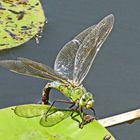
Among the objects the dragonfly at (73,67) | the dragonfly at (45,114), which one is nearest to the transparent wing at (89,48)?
the dragonfly at (73,67)

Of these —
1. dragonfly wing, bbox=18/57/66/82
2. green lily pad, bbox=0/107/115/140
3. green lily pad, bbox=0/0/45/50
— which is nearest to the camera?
green lily pad, bbox=0/107/115/140

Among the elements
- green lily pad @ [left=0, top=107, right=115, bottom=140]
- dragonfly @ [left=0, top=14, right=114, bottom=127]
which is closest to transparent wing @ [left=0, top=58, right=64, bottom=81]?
dragonfly @ [left=0, top=14, right=114, bottom=127]

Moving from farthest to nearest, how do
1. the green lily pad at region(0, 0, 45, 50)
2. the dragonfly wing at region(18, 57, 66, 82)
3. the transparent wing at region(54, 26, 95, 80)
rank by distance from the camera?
the green lily pad at region(0, 0, 45, 50)
the transparent wing at region(54, 26, 95, 80)
the dragonfly wing at region(18, 57, 66, 82)

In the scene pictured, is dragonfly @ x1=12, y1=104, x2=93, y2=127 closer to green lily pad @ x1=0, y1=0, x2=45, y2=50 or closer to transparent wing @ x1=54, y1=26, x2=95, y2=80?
transparent wing @ x1=54, y1=26, x2=95, y2=80

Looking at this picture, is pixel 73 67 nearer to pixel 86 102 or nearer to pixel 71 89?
pixel 71 89

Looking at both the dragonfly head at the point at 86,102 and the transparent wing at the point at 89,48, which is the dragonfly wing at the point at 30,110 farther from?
the transparent wing at the point at 89,48

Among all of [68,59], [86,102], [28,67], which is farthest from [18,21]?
[86,102]
